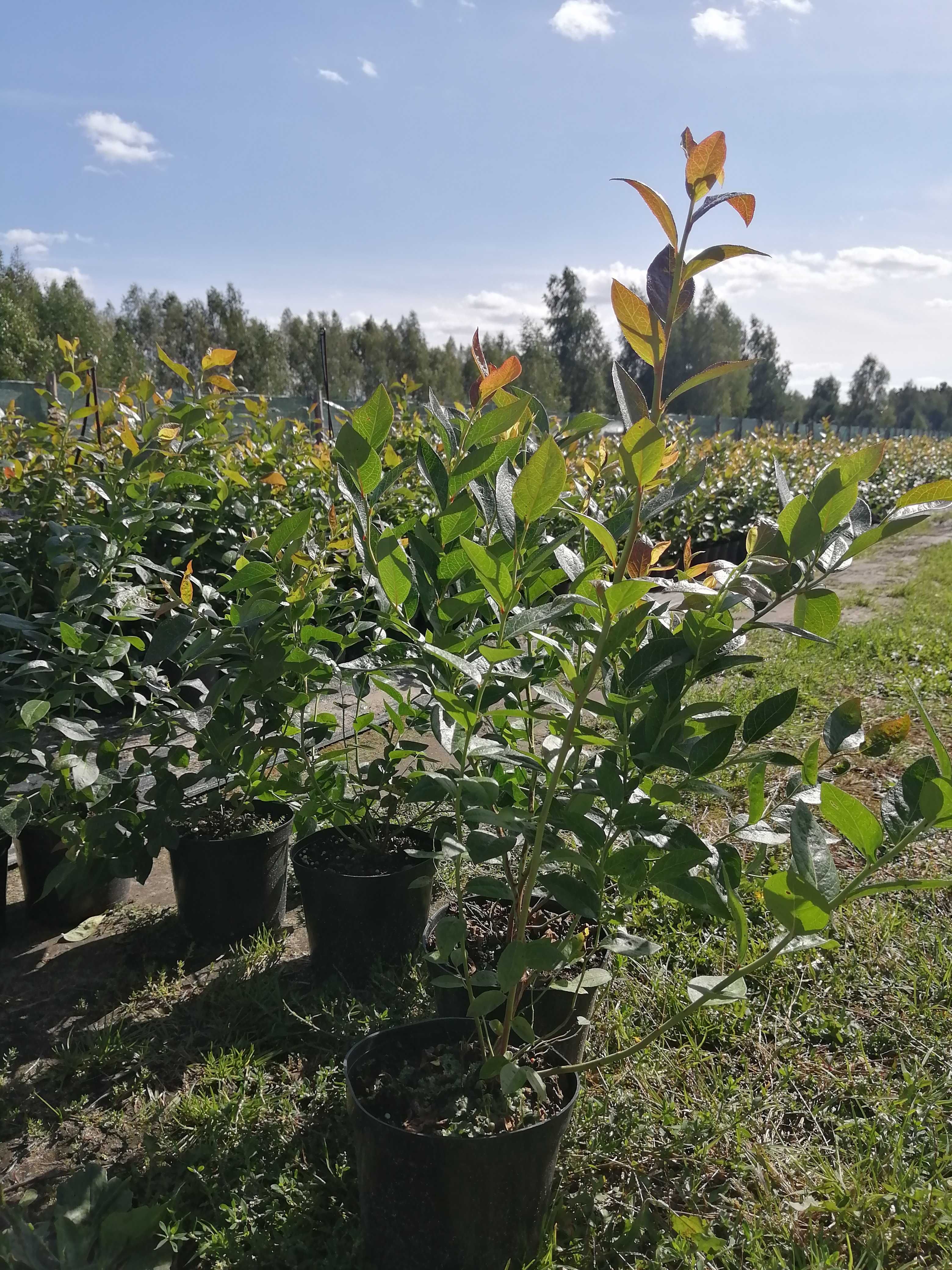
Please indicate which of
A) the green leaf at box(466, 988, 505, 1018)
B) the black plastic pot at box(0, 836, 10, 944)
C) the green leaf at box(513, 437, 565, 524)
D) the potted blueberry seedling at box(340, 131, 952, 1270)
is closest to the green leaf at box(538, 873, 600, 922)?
the potted blueberry seedling at box(340, 131, 952, 1270)

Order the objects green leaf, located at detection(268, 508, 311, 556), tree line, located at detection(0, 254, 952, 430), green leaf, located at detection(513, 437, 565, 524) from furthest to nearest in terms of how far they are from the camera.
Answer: tree line, located at detection(0, 254, 952, 430) < green leaf, located at detection(268, 508, 311, 556) < green leaf, located at detection(513, 437, 565, 524)

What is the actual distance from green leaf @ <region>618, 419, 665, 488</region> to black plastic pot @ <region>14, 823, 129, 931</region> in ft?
6.01

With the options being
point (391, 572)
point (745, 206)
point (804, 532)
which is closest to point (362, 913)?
point (391, 572)

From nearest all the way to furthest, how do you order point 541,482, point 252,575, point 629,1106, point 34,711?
point 541,482, point 252,575, point 629,1106, point 34,711

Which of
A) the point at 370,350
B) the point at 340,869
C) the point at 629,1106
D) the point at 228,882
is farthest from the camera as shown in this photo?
the point at 370,350

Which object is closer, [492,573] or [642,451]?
[642,451]

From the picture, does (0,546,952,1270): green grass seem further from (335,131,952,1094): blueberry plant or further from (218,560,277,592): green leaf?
(218,560,277,592): green leaf

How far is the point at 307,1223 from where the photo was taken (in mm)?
1382

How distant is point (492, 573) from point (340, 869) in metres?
1.15

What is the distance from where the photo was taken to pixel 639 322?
0.97 meters

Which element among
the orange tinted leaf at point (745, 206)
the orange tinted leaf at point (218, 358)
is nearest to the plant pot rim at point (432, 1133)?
the orange tinted leaf at point (745, 206)

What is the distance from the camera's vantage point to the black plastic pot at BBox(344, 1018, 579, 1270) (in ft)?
3.88

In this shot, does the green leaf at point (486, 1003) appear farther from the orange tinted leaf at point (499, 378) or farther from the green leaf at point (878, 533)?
the orange tinted leaf at point (499, 378)

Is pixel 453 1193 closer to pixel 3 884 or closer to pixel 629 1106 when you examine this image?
pixel 629 1106
